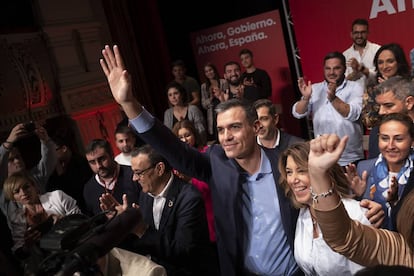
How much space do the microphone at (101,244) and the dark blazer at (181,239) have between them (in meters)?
1.02

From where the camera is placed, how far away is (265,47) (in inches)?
219

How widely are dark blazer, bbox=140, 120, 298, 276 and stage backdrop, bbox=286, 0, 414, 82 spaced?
3017mm

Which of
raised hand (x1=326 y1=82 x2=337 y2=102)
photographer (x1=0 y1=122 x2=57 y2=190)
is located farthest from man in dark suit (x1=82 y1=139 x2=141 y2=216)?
raised hand (x1=326 y1=82 x2=337 y2=102)

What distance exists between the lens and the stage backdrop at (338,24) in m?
4.17

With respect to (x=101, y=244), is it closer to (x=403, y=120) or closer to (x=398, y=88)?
(x=403, y=120)

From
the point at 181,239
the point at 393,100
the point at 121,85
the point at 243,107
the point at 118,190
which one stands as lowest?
the point at 181,239

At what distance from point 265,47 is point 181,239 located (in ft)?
13.2

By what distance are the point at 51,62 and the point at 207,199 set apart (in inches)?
146

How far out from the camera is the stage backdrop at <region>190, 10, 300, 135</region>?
5.46 meters

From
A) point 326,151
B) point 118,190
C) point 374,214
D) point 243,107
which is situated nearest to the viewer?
point 326,151

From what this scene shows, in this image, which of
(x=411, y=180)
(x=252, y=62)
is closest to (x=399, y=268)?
(x=411, y=180)

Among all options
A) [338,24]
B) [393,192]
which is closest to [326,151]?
[393,192]

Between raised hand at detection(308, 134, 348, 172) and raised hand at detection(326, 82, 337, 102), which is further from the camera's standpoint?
raised hand at detection(326, 82, 337, 102)

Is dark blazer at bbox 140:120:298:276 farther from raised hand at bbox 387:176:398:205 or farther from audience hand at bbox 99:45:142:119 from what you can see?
raised hand at bbox 387:176:398:205
